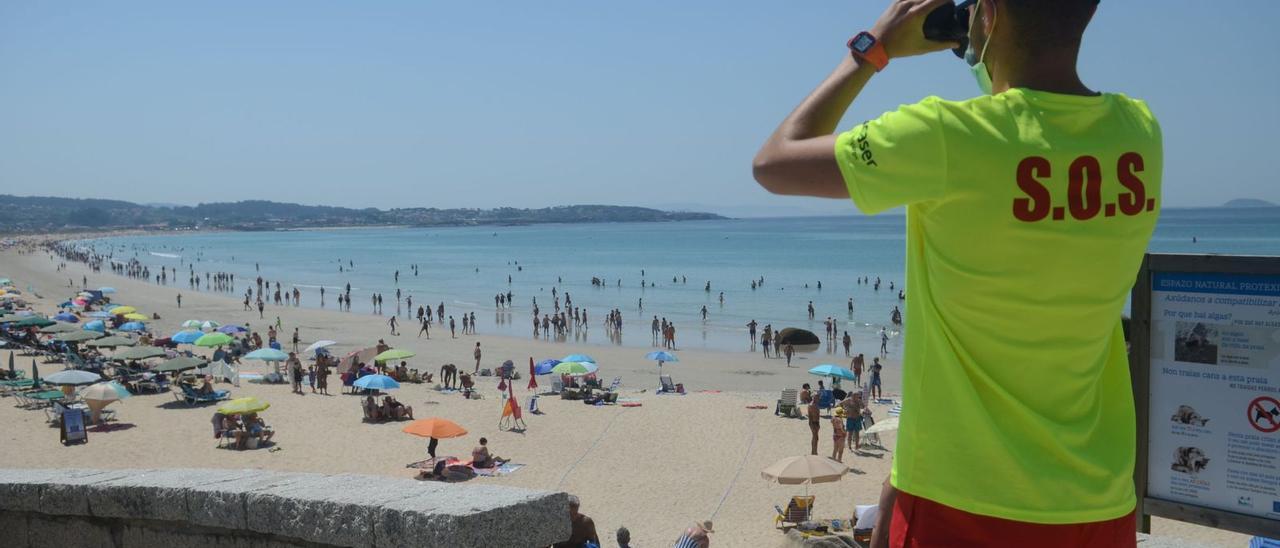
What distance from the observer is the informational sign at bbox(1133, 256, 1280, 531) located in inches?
117

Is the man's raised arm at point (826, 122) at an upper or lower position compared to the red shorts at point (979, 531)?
upper

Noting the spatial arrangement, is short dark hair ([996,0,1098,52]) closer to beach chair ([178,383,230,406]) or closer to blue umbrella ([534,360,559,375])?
beach chair ([178,383,230,406])

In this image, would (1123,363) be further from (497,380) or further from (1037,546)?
(497,380)

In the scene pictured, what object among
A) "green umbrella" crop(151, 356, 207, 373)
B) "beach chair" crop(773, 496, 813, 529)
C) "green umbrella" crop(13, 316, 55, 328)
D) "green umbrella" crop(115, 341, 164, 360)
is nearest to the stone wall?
"beach chair" crop(773, 496, 813, 529)

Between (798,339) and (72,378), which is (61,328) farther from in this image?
(798,339)

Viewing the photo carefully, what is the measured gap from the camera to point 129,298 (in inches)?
2192

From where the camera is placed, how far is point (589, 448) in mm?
17672

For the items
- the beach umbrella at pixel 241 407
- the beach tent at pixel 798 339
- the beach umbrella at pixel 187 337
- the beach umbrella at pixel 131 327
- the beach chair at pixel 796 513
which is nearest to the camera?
the beach chair at pixel 796 513

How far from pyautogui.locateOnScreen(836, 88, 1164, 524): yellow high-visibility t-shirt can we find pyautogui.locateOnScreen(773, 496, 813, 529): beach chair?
1131cm

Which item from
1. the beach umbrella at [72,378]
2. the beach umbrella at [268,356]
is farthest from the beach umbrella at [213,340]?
the beach umbrella at [72,378]

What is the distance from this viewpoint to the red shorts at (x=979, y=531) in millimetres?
1399

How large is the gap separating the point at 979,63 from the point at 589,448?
16.6 metres

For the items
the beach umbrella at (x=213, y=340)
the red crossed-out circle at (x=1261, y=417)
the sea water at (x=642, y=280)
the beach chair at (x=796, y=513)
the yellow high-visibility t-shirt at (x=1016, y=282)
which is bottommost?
the sea water at (x=642, y=280)

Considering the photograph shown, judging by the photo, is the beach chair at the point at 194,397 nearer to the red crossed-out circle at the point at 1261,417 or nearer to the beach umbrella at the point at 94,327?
the beach umbrella at the point at 94,327
